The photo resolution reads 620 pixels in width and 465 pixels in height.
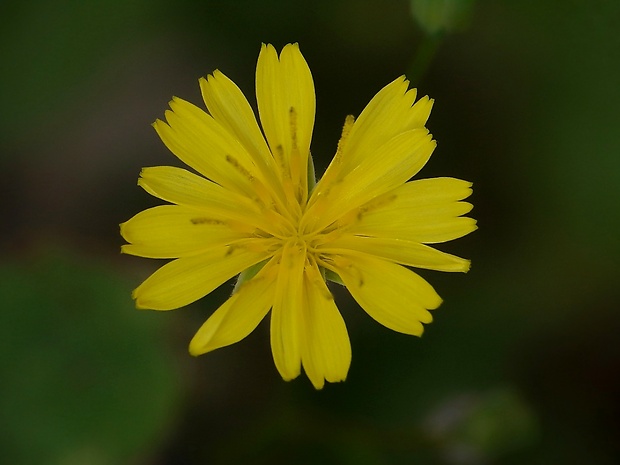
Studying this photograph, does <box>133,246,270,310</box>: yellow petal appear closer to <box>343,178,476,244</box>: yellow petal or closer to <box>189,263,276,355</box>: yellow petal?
<box>189,263,276,355</box>: yellow petal

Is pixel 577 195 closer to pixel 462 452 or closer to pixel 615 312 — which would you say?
pixel 615 312

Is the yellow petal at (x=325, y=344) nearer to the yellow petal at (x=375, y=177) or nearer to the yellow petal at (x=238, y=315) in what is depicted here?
the yellow petal at (x=238, y=315)

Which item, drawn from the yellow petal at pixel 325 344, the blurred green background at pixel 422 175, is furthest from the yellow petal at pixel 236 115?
the blurred green background at pixel 422 175

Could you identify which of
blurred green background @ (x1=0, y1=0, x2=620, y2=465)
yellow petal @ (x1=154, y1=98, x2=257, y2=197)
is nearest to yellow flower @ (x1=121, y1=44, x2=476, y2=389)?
yellow petal @ (x1=154, y1=98, x2=257, y2=197)

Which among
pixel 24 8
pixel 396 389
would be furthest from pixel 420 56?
pixel 24 8

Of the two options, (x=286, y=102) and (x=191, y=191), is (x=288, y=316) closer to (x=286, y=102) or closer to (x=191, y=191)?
(x=191, y=191)

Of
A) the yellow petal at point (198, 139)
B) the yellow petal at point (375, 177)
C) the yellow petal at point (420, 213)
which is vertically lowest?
the yellow petal at point (420, 213)
